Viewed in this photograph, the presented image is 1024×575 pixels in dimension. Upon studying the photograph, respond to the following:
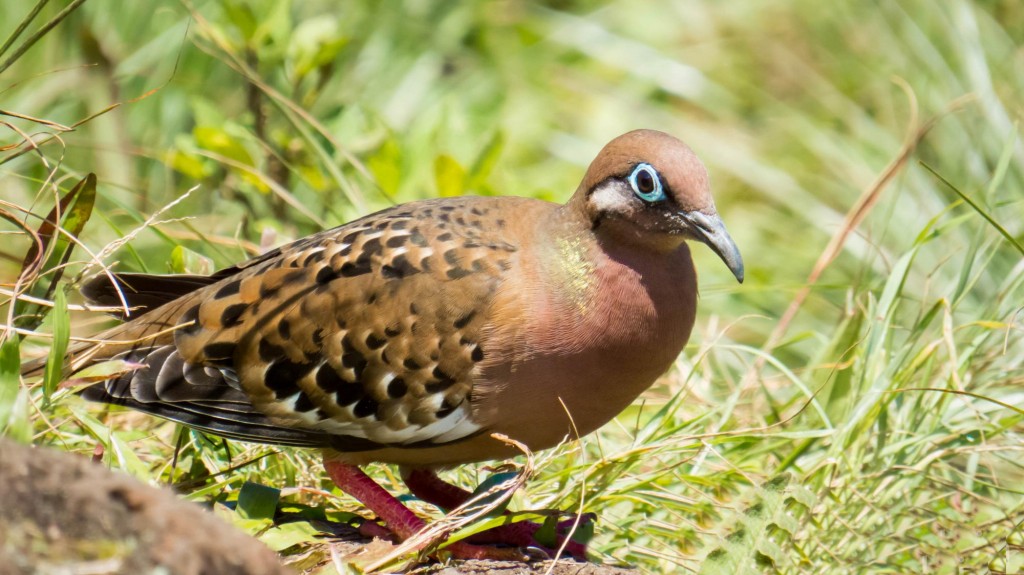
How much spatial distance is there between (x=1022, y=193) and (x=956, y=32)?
62.8 inches

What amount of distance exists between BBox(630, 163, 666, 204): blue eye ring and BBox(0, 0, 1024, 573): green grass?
80 cm

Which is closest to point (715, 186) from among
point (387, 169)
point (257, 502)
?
point (387, 169)

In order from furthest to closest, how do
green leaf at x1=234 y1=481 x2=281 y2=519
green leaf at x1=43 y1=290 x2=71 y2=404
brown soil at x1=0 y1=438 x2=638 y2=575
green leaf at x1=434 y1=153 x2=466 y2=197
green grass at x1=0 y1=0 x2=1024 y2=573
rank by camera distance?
green leaf at x1=434 y1=153 x2=466 y2=197 < green grass at x1=0 y1=0 x2=1024 y2=573 < green leaf at x1=234 y1=481 x2=281 y2=519 < green leaf at x1=43 y1=290 x2=71 y2=404 < brown soil at x1=0 y1=438 x2=638 y2=575

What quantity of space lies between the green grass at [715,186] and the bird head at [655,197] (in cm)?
67

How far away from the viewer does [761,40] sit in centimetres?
1048

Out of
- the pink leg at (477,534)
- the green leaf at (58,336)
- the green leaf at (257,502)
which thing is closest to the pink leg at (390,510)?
the pink leg at (477,534)

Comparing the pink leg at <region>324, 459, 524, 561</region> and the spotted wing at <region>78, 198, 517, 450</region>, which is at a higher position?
the spotted wing at <region>78, 198, 517, 450</region>

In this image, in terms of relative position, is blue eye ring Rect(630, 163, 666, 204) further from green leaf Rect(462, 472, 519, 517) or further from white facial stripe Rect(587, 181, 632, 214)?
green leaf Rect(462, 472, 519, 517)

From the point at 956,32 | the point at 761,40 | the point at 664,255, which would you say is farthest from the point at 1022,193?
the point at 761,40

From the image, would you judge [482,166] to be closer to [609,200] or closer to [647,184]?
[609,200]

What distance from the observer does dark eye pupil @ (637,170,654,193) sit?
3920 mm

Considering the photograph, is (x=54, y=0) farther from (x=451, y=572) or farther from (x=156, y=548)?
(x=156, y=548)

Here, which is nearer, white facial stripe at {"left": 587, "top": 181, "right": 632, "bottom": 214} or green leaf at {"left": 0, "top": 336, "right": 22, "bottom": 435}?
green leaf at {"left": 0, "top": 336, "right": 22, "bottom": 435}

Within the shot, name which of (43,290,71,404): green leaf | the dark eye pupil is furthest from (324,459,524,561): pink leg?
the dark eye pupil
